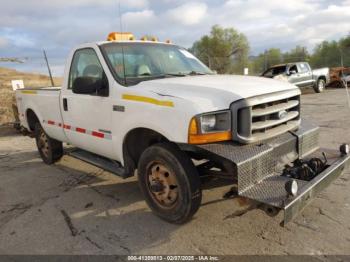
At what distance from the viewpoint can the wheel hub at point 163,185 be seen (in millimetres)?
3739

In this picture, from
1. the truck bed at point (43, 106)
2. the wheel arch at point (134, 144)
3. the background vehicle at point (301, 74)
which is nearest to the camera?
the wheel arch at point (134, 144)

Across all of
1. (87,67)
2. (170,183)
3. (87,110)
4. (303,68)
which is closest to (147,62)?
(87,67)

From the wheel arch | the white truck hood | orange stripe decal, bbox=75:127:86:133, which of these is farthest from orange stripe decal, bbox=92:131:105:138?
the white truck hood

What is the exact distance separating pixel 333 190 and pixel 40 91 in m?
4.96

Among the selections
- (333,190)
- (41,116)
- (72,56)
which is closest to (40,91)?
(41,116)

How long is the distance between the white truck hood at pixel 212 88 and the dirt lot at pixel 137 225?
1024 millimetres

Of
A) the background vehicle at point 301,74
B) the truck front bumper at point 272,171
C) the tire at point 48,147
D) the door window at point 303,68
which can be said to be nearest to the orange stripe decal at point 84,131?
the tire at point 48,147

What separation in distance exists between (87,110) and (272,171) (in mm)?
2589

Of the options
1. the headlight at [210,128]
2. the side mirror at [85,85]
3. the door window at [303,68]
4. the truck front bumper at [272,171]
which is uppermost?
the side mirror at [85,85]

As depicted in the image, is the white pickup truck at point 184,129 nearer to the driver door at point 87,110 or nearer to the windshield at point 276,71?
the driver door at point 87,110

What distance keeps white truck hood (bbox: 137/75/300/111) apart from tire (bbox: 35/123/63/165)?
315 centimetres

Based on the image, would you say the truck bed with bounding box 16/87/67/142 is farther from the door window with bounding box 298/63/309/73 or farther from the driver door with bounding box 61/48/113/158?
the door window with bounding box 298/63/309/73

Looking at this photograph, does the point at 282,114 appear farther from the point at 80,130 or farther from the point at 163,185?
the point at 80,130

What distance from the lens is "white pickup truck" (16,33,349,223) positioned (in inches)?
132
